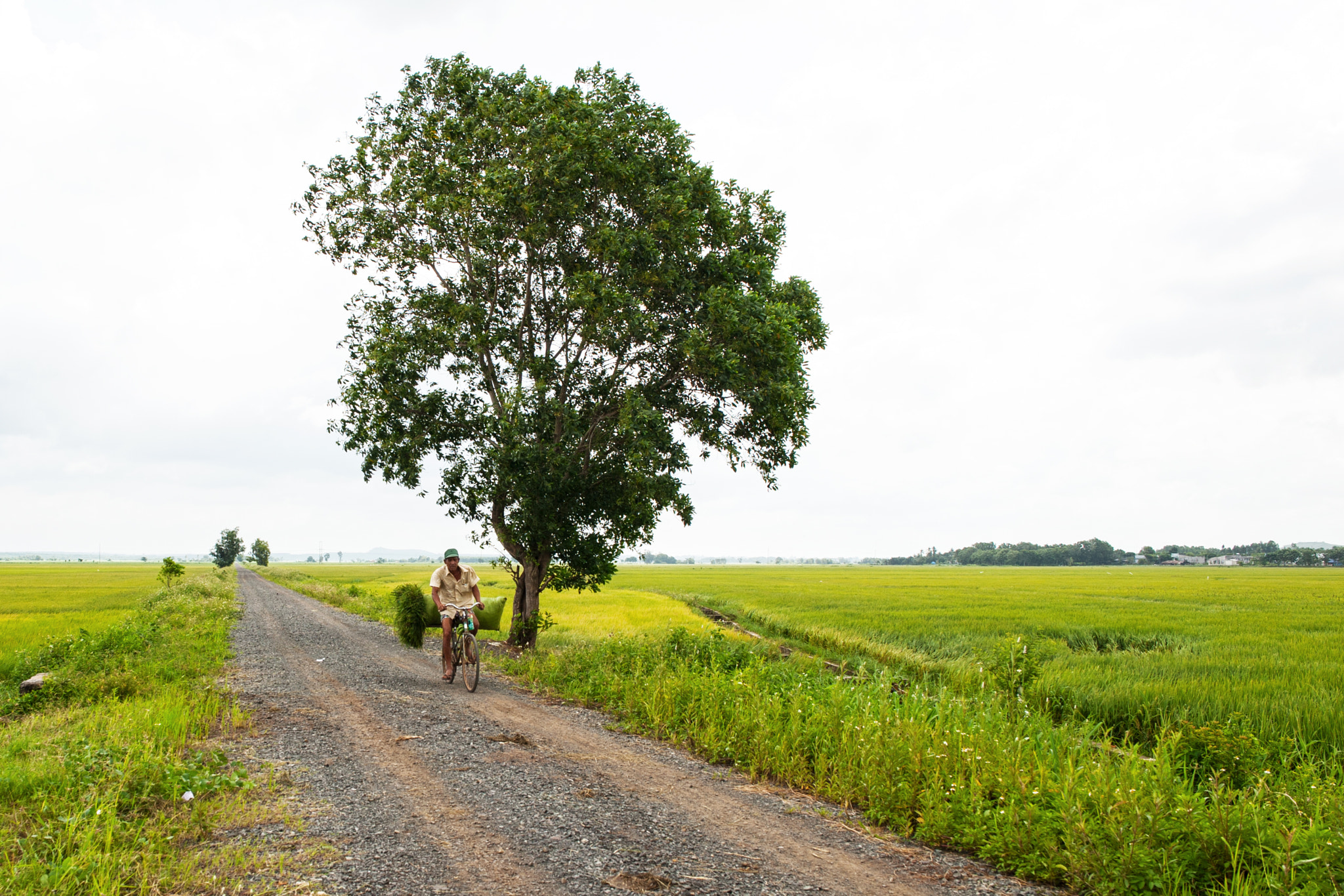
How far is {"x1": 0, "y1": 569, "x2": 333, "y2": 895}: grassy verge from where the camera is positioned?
477 cm

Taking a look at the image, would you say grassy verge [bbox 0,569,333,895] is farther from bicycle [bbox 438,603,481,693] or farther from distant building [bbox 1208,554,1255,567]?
distant building [bbox 1208,554,1255,567]

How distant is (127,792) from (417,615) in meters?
12.7

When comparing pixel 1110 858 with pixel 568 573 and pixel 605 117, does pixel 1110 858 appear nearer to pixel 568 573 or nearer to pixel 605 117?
pixel 568 573

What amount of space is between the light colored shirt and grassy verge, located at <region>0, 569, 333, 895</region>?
11.8 ft

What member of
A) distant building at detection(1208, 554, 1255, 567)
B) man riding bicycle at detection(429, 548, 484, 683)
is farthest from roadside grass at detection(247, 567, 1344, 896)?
distant building at detection(1208, 554, 1255, 567)

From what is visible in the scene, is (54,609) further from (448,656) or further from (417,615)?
(448,656)

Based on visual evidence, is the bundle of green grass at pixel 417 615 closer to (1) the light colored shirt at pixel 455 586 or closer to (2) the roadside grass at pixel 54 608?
(1) the light colored shirt at pixel 455 586

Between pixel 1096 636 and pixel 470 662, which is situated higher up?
pixel 470 662

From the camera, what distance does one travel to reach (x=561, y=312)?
1758 cm

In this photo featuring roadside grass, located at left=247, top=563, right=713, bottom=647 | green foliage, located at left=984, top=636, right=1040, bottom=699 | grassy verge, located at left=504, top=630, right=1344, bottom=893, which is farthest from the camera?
roadside grass, located at left=247, top=563, right=713, bottom=647

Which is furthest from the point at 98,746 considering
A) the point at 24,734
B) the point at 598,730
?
the point at 598,730

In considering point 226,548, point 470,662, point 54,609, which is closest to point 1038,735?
point 470,662

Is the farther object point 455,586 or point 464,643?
point 455,586

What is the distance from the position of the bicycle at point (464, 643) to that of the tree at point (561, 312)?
356 cm
